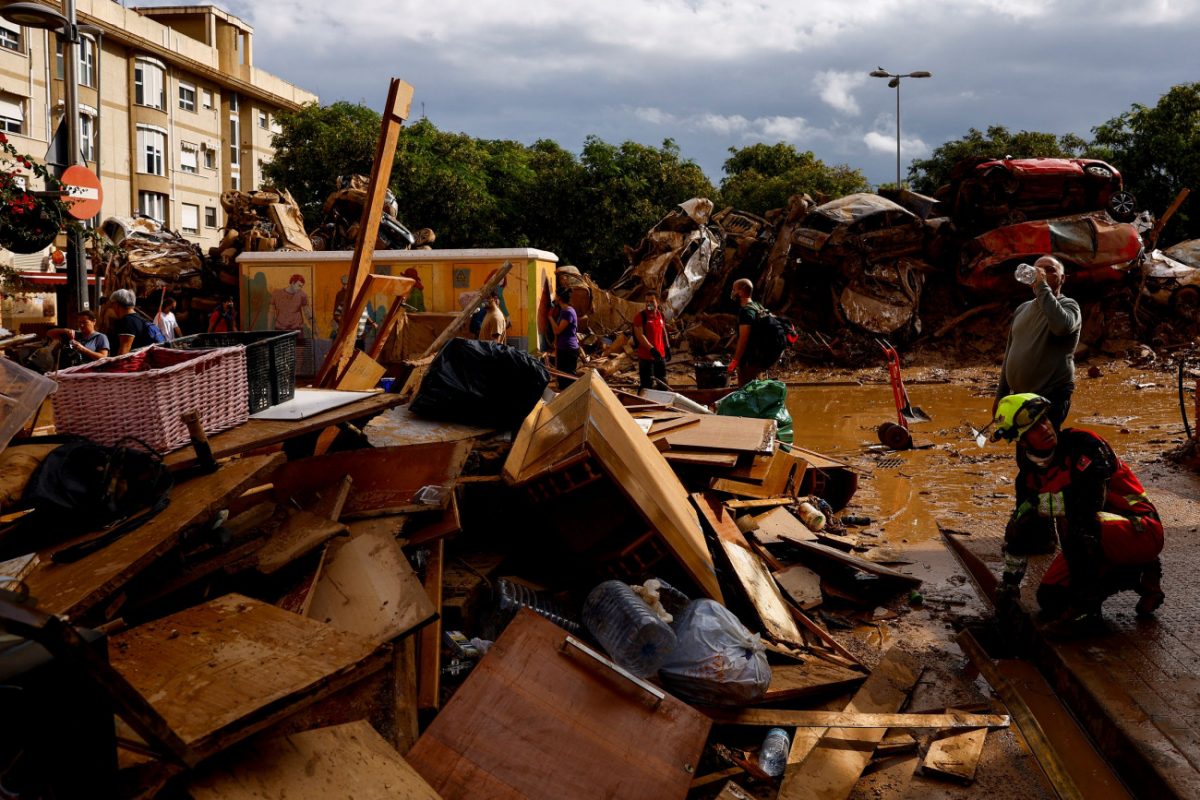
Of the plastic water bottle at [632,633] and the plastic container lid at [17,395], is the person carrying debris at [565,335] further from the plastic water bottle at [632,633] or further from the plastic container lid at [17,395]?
the plastic container lid at [17,395]

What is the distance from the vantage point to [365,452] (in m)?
4.73

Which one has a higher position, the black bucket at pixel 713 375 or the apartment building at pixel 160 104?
the apartment building at pixel 160 104

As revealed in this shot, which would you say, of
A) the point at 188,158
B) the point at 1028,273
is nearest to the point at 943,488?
the point at 1028,273

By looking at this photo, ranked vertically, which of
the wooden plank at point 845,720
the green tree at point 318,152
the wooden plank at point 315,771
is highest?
the green tree at point 318,152

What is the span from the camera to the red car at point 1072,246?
719 inches

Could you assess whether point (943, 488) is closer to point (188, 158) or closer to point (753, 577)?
point (753, 577)

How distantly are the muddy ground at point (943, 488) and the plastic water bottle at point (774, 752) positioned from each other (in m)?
0.30

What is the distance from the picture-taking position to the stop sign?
30.5 ft

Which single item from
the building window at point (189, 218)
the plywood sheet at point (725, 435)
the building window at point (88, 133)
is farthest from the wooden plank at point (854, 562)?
the building window at point (189, 218)

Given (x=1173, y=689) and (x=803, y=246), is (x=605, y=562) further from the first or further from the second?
(x=803, y=246)

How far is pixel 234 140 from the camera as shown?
145 feet

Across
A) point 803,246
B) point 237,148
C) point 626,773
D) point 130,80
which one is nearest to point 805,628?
point 626,773

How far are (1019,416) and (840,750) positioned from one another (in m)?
1.92

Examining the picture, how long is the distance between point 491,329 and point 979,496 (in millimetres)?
6476
